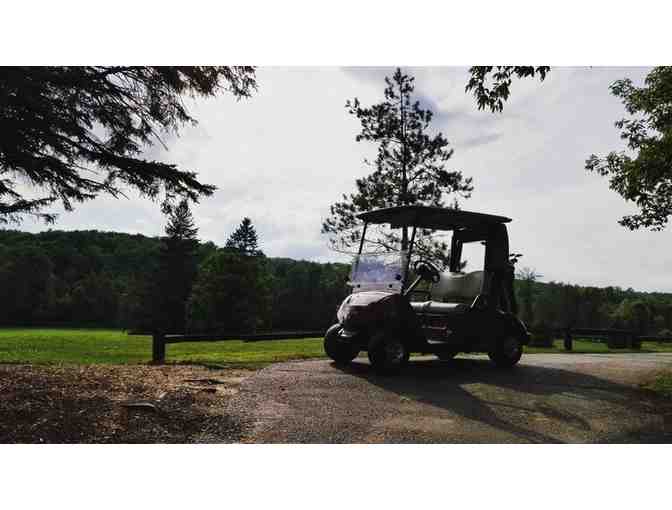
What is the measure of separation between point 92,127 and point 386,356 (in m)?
4.34

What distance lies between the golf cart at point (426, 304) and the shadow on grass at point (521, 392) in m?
0.32

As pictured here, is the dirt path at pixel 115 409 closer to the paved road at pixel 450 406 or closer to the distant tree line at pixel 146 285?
the paved road at pixel 450 406

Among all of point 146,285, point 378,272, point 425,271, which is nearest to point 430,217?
point 425,271

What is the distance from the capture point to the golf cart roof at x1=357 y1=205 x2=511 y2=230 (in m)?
7.25

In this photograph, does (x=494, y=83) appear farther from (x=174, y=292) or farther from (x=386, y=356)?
(x=174, y=292)

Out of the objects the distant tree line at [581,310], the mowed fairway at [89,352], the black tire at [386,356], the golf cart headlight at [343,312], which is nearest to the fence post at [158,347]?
the mowed fairway at [89,352]

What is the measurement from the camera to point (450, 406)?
5.18 meters

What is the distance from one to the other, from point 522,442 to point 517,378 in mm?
2615

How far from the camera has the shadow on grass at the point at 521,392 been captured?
181 inches

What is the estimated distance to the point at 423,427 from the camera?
4.48 m

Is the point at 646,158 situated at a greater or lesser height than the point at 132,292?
greater

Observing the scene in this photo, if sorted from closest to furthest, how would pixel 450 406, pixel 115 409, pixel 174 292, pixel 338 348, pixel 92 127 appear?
pixel 115 409, pixel 450 406, pixel 92 127, pixel 338 348, pixel 174 292

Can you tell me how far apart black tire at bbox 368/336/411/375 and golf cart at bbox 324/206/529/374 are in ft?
0.04
